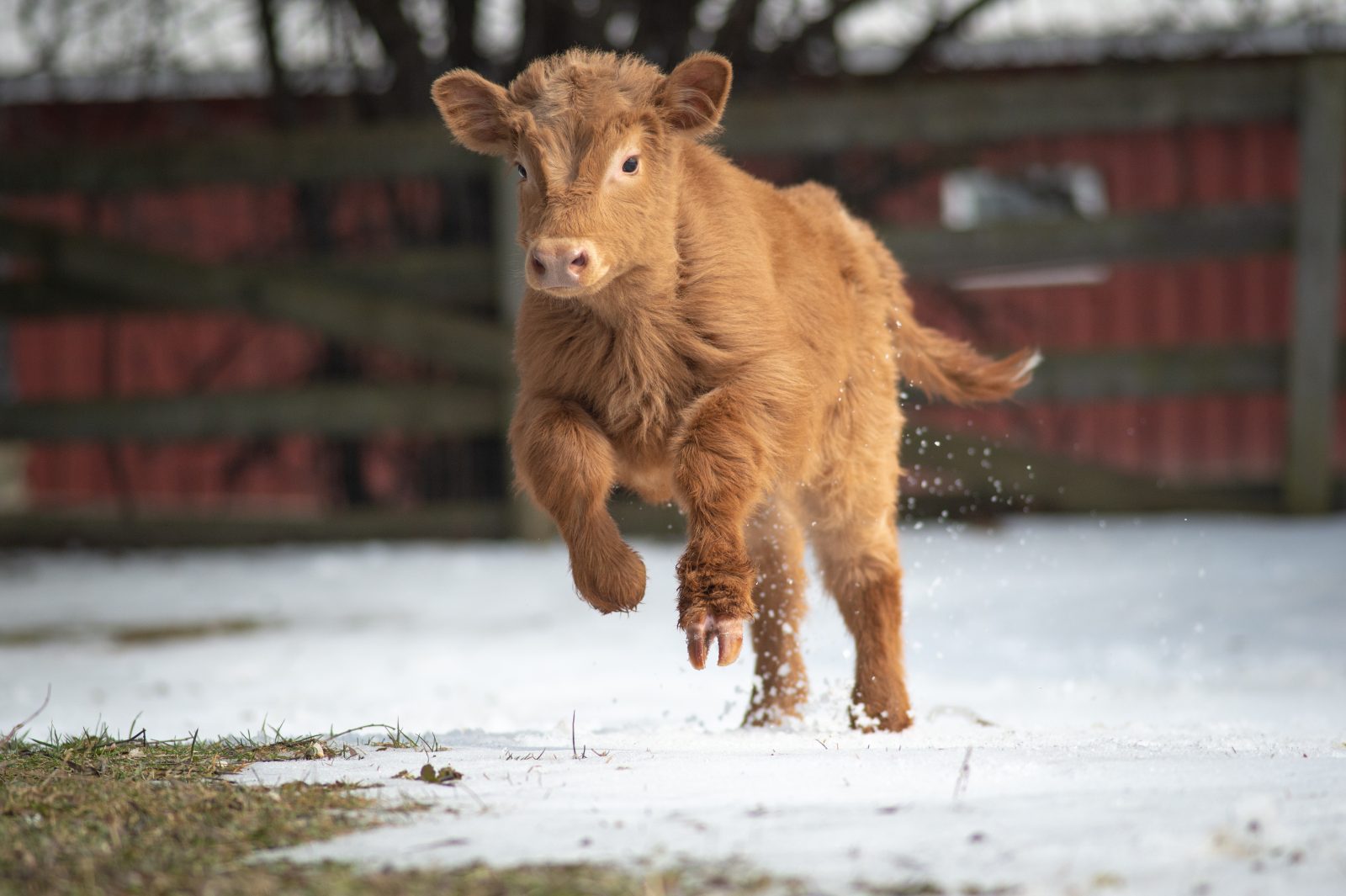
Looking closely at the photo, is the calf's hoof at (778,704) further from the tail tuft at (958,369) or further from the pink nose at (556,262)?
the pink nose at (556,262)

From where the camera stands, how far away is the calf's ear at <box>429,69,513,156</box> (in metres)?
3.89

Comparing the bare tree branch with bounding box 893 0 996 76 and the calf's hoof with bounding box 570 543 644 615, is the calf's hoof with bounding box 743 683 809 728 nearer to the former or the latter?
the calf's hoof with bounding box 570 543 644 615

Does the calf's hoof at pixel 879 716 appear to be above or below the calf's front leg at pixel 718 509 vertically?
below

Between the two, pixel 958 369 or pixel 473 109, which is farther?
pixel 958 369

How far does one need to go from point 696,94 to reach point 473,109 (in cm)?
58

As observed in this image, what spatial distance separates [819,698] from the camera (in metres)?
4.73

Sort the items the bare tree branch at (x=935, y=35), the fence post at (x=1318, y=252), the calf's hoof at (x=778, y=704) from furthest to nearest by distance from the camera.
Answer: the bare tree branch at (x=935, y=35) < the fence post at (x=1318, y=252) < the calf's hoof at (x=778, y=704)

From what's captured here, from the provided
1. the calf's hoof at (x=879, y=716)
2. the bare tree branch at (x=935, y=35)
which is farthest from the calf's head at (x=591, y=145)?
the bare tree branch at (x=935, y=35)

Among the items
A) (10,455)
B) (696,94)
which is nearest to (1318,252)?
(696,94)

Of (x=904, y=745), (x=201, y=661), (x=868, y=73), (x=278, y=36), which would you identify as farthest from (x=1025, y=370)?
(x=278, y=36)

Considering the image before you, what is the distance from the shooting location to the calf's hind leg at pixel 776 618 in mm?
4527

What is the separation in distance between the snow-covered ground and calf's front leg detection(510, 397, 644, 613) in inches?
14.9

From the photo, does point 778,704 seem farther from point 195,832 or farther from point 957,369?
point 195,832

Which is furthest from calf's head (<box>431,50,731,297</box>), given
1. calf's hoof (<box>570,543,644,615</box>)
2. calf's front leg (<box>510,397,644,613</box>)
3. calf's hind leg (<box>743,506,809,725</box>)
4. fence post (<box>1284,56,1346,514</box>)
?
fence post (<box>1284,56,1346,514</box>)
